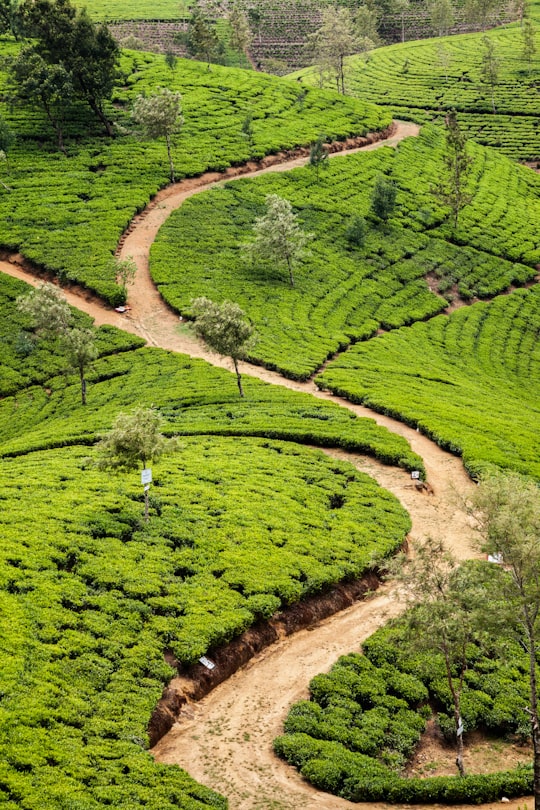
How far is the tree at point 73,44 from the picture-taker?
9675 centimetres

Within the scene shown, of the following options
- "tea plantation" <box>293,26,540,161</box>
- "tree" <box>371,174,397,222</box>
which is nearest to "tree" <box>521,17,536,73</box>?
"tea plantation" <box>293,26,540,161</box>

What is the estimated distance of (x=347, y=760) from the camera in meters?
24.7

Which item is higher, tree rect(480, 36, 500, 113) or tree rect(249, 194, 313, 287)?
tree rect(480, 36, 500, 113)

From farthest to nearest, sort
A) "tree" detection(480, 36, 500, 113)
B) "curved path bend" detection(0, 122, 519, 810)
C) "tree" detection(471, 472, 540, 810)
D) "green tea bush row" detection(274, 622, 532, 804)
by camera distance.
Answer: "tree" detection(480, 36, 500, 113) < "green tea bush row" detection(274, 622, 532, 804) < "curved path bend" detection(0, 122, 519, 810) < "tree" detection(471, 472, 540, 810)

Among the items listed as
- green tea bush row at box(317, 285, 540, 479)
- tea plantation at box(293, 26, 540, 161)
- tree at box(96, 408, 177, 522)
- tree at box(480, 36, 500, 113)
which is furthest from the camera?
tree at box(480, 36, 500, 113)

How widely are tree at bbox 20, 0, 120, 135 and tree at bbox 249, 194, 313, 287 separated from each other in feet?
110

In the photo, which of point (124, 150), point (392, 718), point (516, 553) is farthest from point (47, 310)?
point (124, 150)

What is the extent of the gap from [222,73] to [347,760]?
12527 cm

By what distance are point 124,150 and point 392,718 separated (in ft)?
290

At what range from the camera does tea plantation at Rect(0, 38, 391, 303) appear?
81.4m

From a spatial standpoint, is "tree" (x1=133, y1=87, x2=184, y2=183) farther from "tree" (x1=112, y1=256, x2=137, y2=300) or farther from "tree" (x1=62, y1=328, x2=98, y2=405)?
"tree" (x1=62, y1=328, x2=98, y2=405)

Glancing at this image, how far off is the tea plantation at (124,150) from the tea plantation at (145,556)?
2987 cm

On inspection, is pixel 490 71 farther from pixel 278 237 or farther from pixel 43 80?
pixel 278 237

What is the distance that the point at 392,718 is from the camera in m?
27.2
